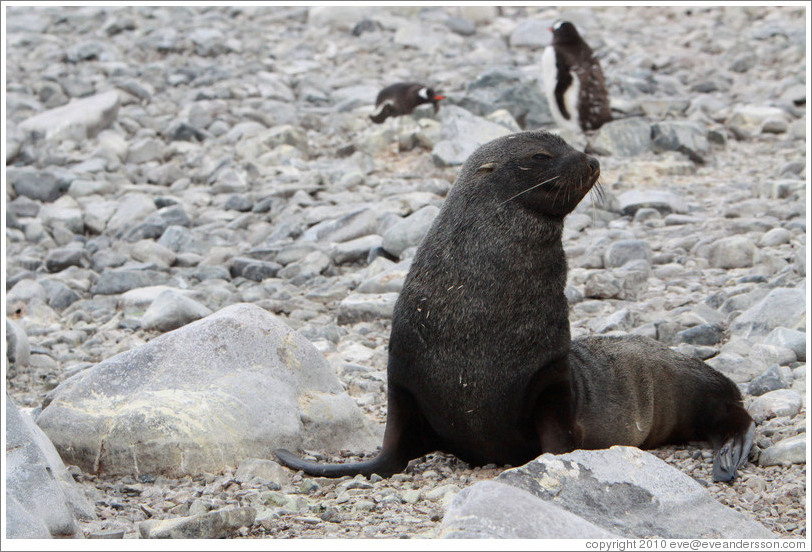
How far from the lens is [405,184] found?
8844 mm

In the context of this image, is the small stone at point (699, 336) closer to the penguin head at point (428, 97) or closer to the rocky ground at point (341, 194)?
the rocky ground at point (341, 194)

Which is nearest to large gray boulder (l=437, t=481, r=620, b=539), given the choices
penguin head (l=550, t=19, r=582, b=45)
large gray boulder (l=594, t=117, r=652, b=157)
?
large gray boulder (l=594, t=117, r=652, b=157)

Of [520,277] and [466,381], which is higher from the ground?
[520,277]

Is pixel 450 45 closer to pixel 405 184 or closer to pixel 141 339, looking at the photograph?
pixel 405 184

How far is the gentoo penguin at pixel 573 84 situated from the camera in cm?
1041

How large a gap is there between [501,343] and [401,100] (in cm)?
674

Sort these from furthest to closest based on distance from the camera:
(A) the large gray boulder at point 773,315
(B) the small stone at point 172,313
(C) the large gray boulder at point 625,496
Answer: (B) the small stone at point 172,313 < (A) the large gray boulder at point 773,315 < (C) the large gray boulder at point 625,496

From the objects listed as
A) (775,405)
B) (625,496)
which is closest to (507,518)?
(625,496)

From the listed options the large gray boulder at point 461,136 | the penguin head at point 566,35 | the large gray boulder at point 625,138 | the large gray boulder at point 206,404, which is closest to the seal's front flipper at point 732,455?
the large gray boulder at point 206,404

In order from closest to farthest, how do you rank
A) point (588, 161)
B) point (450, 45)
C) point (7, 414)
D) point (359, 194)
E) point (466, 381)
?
1. point (7, 414)
2. point (466, 381)
3. point (588, 161)
4. point (359, 194)
5. point (450, 45)

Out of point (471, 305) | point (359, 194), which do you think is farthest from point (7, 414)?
point (359, 194)

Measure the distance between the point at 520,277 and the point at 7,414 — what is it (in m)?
1.88

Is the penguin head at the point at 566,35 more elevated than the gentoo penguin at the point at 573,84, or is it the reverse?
the penguin head at the point at 566,35

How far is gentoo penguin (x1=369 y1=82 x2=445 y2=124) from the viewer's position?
10.3 metres
